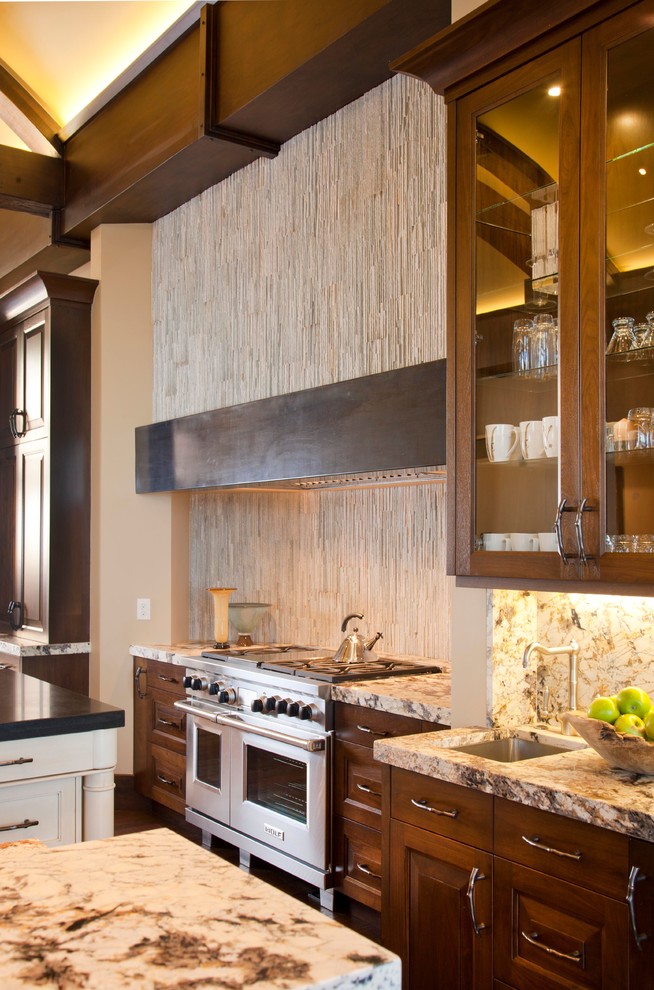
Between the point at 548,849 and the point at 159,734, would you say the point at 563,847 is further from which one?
the point at 159,734

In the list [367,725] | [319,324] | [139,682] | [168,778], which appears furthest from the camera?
[139,682]

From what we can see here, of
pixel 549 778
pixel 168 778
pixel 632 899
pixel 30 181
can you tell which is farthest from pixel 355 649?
pixel 30 181

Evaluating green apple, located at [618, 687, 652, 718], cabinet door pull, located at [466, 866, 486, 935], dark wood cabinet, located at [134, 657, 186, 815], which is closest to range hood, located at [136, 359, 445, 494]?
dark wood cabinet, located at [134, 657, 186, 815]

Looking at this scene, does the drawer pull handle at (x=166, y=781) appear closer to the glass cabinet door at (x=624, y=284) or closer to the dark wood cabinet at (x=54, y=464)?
the dark wood cabinet at (x=54, y=464)

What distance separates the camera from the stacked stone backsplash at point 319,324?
3.27m

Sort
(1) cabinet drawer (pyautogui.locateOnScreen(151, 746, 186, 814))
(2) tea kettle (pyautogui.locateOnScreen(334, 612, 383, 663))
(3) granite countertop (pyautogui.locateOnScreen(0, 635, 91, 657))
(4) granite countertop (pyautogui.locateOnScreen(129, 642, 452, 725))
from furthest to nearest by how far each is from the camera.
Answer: (3) granite countertop (pyautogui.locateOnScreen(0, 635, 91, 657)) → (1) cabinet drawer (pyautogui.locateOnScreen(151, 746, 186, 814)) → (2) tea kettle (pyautogui.locateOnScreen(334, 612, 383, 663)) → (4) granite countertop (pyautogui.locateOnScreen(129, 642, 452, 725))

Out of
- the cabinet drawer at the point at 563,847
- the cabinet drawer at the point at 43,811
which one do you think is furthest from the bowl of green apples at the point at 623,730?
the cabinet drawer at the point at 43,811

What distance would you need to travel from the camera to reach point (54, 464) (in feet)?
16.6

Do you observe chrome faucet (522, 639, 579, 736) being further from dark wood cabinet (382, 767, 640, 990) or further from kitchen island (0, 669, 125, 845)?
kitchen island (0, 669, 125, 845)

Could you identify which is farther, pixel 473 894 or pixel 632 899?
pixel 473 894

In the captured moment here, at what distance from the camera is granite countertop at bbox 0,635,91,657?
4.93 m

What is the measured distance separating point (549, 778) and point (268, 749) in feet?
6.04

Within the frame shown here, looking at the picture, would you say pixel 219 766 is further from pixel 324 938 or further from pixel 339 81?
pixel 324 938

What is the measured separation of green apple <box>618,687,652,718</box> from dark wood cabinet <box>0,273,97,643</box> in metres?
3.55
